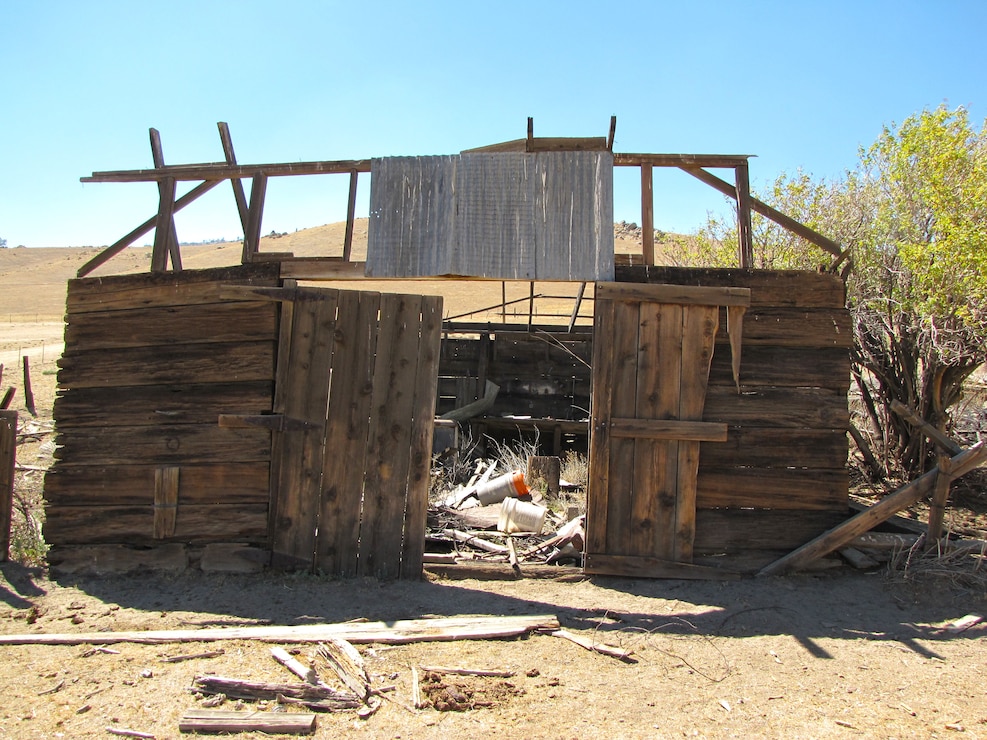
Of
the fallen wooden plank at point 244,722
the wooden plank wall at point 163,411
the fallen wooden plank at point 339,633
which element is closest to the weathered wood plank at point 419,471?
the fallen wooden plank at point 339,633

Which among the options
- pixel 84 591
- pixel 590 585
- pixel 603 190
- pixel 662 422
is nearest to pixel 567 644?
pixel 590 585

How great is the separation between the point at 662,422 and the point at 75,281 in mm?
5116

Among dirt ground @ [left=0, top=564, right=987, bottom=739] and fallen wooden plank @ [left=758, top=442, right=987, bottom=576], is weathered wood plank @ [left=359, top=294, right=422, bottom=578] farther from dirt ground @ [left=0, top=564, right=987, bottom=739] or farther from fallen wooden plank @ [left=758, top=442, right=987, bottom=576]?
fallen wooden plank @ [left=758, top=442, right=987, bottom=576]

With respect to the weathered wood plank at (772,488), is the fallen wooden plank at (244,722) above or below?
below

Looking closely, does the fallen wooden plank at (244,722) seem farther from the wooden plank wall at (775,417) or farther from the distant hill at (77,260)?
the distant hill at (77,260)

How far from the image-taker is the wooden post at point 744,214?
573 centimetres

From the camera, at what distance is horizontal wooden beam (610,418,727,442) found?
5.58 meters

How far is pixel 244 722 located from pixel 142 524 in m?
2.95

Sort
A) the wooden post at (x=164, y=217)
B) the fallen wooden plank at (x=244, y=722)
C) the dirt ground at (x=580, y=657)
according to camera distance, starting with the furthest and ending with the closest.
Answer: the wooden post at (x=164, y=217)
the dirt ground at (x=580, y=657)
the fallen wooden plank at (x=244, y=722)

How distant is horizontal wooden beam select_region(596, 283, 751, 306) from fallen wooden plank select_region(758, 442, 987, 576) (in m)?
1.86

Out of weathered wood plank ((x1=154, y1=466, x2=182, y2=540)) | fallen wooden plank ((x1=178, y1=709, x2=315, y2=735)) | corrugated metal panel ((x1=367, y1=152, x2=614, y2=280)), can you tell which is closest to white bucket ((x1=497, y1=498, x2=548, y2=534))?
corrugated metal panel ((x1=367, y1=152, x2=614, y2=280))

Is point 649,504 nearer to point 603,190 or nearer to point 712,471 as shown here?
point 712,471

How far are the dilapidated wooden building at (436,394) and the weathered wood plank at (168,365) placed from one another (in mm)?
23

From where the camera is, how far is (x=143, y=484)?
5938mm
